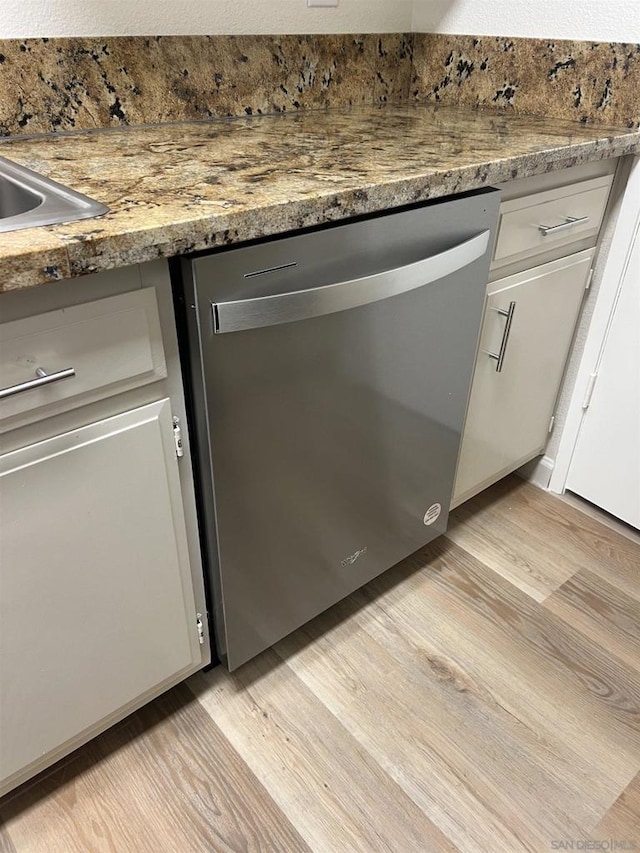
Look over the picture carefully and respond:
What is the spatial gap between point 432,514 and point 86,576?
78cm

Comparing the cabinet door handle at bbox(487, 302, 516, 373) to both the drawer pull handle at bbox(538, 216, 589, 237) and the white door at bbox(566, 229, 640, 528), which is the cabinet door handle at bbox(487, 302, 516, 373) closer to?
the drawer pull handle at bbox(538, 216, 589, 237)

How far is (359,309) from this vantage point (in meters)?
0.94

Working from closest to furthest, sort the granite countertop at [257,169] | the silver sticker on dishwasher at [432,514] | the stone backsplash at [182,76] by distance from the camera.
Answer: the granite countertop at [257,169]
the stone backsplash at [182,76]
the silver sticker on dishwasher at [432,514]

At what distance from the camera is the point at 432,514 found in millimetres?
1377

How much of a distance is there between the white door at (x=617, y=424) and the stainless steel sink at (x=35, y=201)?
1161mm

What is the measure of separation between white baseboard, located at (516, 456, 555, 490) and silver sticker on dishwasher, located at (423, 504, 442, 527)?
19.7 inches

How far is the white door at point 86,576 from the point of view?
2.52 ft

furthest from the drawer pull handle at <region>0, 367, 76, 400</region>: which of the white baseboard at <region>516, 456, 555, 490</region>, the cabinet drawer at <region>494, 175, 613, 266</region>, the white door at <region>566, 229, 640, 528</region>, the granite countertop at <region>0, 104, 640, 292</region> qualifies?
the white baseboard at <region>516, 456, 555, 490</region>

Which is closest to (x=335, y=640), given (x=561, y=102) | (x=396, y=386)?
(x=396, y=386)

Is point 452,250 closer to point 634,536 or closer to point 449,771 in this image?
point 449,771

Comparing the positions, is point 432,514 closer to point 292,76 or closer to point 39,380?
point 39,380

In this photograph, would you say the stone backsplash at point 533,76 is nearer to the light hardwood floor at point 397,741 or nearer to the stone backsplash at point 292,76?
the stone backsplash at point 292,76

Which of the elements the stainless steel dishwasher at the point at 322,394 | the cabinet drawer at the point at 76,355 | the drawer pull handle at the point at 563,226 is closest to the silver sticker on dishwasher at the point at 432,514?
the stainless steel dishwasher at the point at 322,394

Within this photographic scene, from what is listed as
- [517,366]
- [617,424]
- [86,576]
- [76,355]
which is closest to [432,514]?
[517,366]
